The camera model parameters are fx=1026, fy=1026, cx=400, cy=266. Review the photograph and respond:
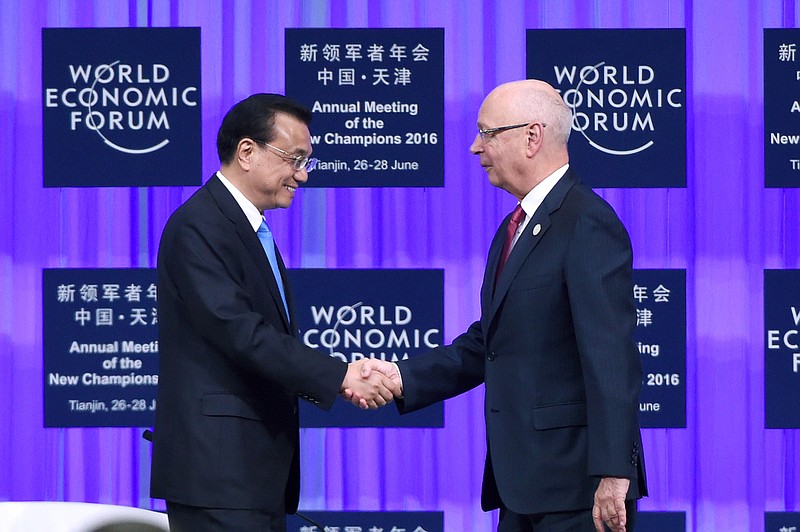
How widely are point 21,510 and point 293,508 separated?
692 millimetres

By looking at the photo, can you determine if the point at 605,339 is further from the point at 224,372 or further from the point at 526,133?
the point at 224,372

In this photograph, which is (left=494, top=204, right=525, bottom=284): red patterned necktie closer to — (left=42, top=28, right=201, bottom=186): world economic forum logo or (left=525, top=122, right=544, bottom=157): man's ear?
(left=525, top=122, right=544, bottom=157): man's ear

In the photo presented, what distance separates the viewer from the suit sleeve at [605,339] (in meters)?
2.21

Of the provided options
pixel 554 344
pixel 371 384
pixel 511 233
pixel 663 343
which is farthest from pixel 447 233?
pixel 554 344

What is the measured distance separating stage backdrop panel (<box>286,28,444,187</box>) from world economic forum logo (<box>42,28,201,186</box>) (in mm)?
402

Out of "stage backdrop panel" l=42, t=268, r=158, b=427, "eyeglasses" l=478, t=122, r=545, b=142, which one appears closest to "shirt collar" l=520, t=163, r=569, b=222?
"eyeglasses" l=478, t=122, r=545, b=142

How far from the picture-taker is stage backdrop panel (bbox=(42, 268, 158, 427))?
3736 millimetres

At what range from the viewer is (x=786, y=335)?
A: 12.1 ft

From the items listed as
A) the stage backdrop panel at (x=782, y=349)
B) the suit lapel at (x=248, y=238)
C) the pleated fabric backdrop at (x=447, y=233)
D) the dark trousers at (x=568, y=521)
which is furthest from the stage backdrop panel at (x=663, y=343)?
the suit lapel at (x=248, y=238)

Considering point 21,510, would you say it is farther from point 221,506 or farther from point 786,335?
point 786,335

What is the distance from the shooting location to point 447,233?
3732 mm

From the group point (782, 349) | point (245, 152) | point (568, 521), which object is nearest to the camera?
point (568, 521)

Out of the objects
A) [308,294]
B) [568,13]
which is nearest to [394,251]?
[308,294]

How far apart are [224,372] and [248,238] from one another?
0.33 metres
